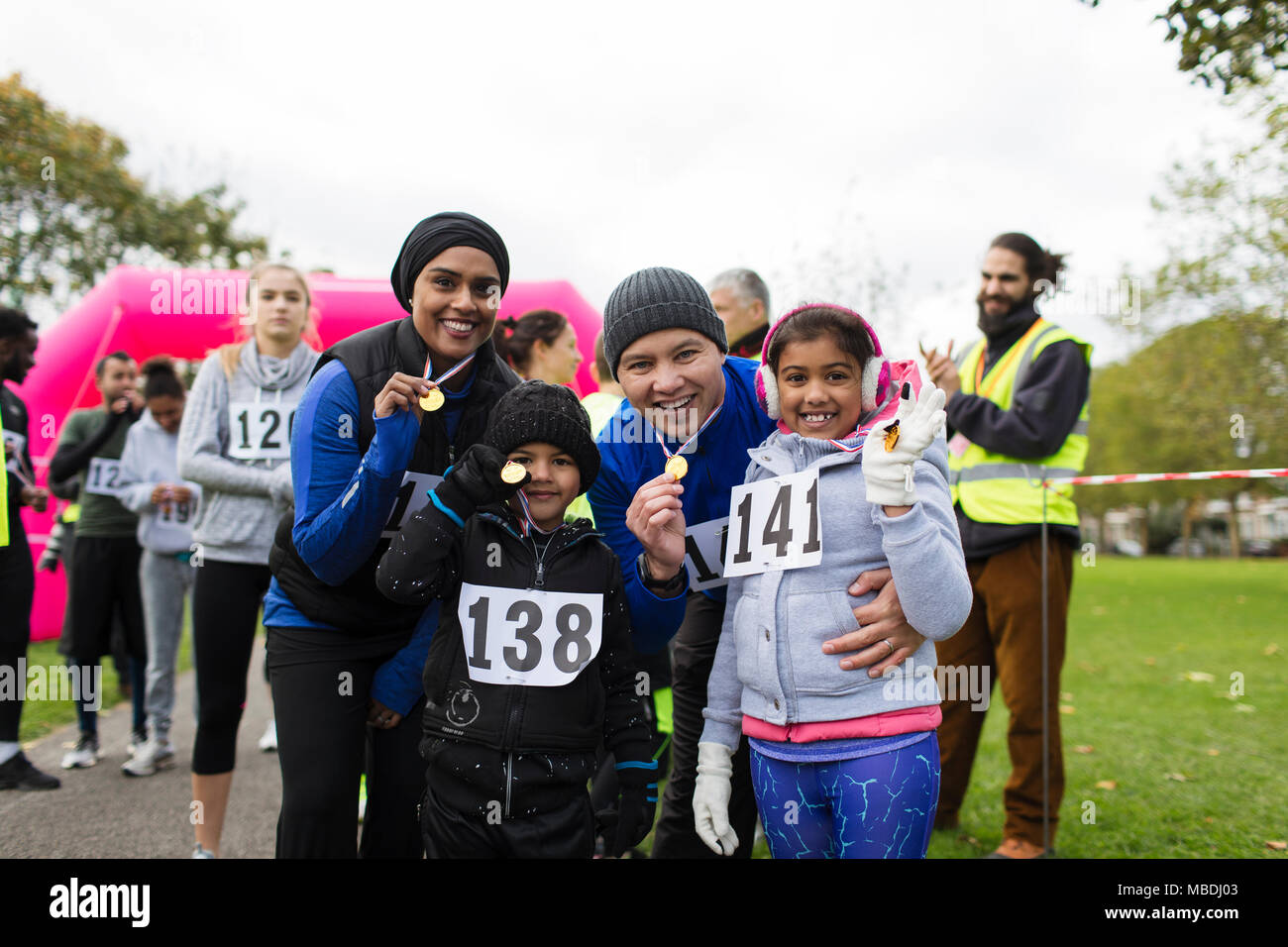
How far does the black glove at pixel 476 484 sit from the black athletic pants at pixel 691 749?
81cm

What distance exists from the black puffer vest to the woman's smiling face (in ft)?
0.19

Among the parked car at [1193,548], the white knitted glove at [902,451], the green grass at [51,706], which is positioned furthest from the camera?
the parked car at [1193,548]

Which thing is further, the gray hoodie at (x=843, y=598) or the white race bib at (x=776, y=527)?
the white race bib at (x=776, y=527)

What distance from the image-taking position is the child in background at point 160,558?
4887mm

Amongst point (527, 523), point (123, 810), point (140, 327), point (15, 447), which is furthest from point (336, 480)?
point (140, 327)

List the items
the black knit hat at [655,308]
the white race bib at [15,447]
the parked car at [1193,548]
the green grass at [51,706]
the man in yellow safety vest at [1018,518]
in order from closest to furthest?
1. the black knit hat at [655,308]
2. the man in yellow safety vest at [1018,518]
3. the white race bib at [15,447]
4. the green grass at [51,706]
5. the parked car at [1193,548]

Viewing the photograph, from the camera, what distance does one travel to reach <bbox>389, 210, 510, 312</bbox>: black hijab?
7.53ft

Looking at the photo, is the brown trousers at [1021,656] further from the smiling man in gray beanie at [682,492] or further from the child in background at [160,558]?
the child in background at [160,558]

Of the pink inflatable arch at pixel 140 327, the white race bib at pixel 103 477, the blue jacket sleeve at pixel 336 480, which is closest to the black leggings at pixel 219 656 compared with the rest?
the blue jacket sleeve at pixel 336 480

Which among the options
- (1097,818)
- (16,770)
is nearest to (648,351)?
(1097,818)

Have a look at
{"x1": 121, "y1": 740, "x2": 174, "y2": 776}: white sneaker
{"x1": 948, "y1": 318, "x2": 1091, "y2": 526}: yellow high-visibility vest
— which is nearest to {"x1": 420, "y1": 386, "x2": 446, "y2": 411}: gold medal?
{"x1": 948, "y1": 318, "x2": 1091, "y2": 526}: yellow high-visibility vest

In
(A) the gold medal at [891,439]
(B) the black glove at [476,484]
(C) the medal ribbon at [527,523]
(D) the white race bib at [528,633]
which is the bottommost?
(D) the white race bib at [528,633]

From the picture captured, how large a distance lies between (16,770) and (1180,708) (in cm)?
757

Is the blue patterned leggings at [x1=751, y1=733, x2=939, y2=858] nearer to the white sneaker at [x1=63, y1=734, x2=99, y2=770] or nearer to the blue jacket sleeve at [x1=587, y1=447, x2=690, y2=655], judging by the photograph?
the blue jacket sleeve at [x1=587, y1=447, x2=690, y2=655]
